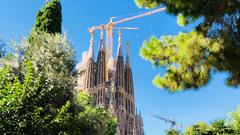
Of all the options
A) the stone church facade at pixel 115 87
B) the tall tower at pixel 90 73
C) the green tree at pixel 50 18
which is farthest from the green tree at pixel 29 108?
the tall tower at pixel 90 73

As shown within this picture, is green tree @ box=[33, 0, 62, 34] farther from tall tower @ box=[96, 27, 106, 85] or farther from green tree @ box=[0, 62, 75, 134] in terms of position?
tall tower @ box=[96, 27, 106, 85]

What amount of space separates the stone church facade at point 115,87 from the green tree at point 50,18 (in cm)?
4614

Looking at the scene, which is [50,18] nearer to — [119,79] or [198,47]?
[198,47]

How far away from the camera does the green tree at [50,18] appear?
43.9 ft

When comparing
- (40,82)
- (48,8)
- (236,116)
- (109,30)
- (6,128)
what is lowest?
(6,128)

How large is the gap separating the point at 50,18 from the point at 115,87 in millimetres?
51630

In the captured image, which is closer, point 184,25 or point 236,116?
point 184,25

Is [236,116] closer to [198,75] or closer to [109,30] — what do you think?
[198,75]

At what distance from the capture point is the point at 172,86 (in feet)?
24.7

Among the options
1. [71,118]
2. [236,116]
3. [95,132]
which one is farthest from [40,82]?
[236,116]

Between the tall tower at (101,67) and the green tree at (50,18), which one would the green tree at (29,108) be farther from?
the tall tower at (101,67)

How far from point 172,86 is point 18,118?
3.33 metres

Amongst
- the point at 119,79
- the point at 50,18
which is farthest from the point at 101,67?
the point at 50,18

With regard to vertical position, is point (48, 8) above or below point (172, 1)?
above
